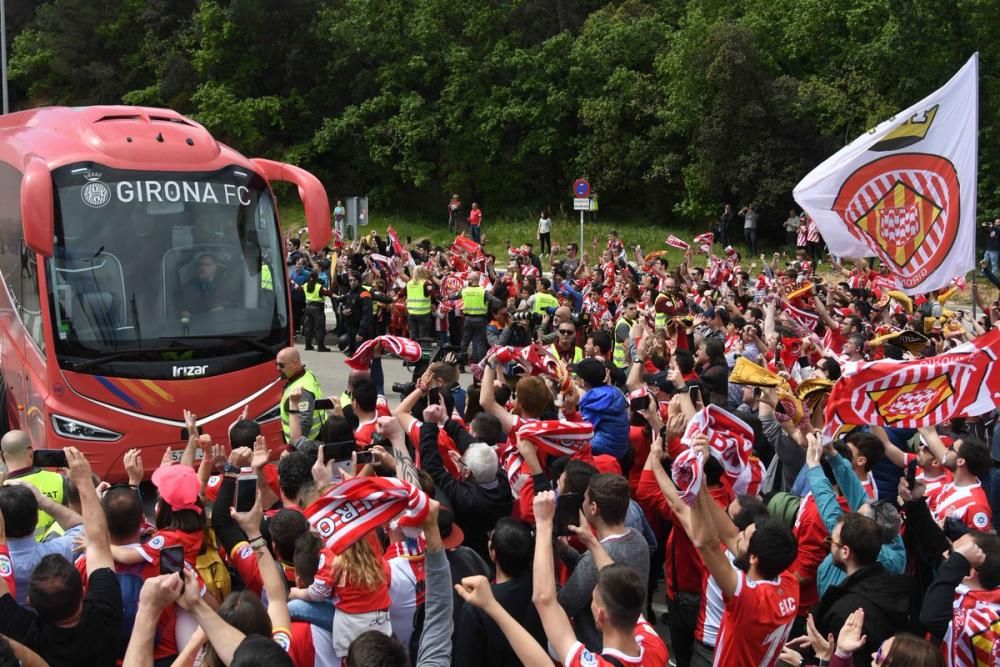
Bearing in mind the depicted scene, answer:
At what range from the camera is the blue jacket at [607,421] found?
773 cm

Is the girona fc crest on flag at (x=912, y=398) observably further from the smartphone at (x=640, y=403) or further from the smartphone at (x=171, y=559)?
the smartphone at (x=171, y=559)

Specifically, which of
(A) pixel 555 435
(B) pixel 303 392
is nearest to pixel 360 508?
(A) pixel 555 435

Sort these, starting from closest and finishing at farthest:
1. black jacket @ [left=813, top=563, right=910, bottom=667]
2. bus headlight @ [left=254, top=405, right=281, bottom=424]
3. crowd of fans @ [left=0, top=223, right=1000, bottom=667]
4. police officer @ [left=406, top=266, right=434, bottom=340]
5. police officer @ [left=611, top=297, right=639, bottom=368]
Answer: crowd of fans @ [left=0, top=223, right=1000, bottom=667] → black jacket @ [left=813, top=563, right=910, bottom=667] → bus headlight @ [left=254, top=405, right=281, bottom=424] → police officer @ [left=611, top=297, right=639, bottom=368] → police officer @ [left=406, top=266, right=434, bottom=340]

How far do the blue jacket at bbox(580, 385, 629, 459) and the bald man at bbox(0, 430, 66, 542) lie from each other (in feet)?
11.3

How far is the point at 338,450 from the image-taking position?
19.0 ft

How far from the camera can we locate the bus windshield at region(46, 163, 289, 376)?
9.96 metres

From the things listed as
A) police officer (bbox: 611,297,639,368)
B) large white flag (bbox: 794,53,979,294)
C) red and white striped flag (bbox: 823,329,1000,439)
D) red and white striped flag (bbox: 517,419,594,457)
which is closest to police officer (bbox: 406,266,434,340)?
police officer (bbox: 611,297,639,368)

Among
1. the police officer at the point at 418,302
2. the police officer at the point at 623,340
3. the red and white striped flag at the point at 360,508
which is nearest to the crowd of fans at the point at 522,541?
the red and white striped flag at the point at 360,508

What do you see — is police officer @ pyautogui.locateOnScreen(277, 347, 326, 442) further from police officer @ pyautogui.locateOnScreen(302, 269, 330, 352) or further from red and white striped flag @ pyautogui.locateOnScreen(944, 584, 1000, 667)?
police officer @ pyautogui.locateOnScreen(302, 269, 330, 352)

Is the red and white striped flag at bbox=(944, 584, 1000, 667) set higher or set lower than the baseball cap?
lower

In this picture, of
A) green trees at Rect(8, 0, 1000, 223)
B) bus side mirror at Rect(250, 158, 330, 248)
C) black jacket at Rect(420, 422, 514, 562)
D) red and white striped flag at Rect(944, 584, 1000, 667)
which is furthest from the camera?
green trees at Rect(8, 0, 1000, 223)

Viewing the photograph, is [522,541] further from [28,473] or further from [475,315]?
[475,315]

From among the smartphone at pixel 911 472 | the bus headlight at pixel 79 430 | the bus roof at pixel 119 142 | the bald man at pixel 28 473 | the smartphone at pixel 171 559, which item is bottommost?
the bus headlight at pixel 79 430

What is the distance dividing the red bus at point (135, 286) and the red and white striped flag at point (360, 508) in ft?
19.4
